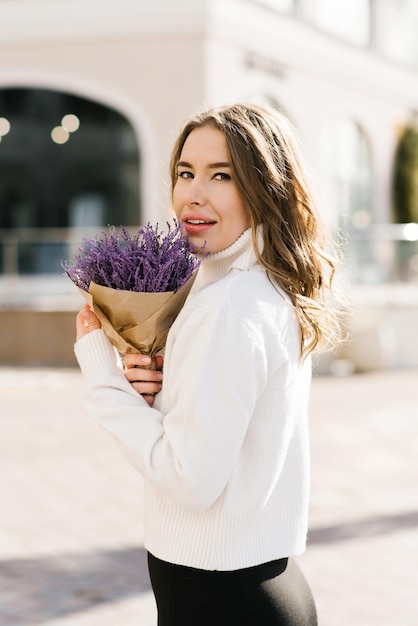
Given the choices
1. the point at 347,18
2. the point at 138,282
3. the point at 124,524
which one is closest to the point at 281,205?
the point at 138,282

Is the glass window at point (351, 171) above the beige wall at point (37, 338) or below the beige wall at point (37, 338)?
above

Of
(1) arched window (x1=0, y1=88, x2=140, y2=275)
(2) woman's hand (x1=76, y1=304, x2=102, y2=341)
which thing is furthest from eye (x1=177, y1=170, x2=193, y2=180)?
(1) arched window (x1=0, y1=88, x2=140, y2=275)

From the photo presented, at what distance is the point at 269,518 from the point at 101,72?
49.1 feet

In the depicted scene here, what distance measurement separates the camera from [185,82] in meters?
15.8

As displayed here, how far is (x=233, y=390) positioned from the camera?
6.16ft

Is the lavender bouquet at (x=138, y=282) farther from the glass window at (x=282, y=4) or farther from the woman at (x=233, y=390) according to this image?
the glass window at (x=282, y=4)

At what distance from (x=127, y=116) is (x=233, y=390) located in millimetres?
14977

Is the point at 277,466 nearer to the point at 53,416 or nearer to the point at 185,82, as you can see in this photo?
the point at 53,416

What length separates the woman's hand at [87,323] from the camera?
2180mm

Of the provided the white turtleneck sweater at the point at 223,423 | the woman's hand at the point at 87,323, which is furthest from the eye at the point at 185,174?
the woman's hand at the point at 87,323

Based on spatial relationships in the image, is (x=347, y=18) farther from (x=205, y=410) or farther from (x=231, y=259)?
(x=205, y=410)

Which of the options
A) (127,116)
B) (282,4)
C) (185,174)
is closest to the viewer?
(185,174)

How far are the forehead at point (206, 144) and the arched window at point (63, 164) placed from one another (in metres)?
14.4

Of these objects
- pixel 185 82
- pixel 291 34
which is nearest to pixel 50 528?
pixel 185 82
